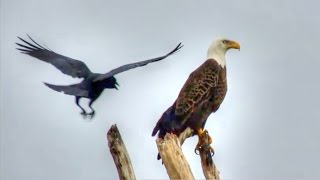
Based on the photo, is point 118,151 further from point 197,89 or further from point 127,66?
point 197,89

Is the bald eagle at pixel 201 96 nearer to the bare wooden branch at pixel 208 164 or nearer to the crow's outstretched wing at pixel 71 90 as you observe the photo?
the bare wooden branch at pixel 208 164

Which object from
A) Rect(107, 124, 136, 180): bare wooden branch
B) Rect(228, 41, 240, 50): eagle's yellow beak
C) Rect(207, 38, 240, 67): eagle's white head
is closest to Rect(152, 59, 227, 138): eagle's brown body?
Rect(207, 38, 240, 67): eagle's white head

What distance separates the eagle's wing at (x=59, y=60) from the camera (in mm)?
13211

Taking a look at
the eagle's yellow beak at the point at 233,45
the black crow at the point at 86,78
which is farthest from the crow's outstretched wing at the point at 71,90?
the eagle's yellow beak at the point at 233,45

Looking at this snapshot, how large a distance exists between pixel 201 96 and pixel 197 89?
0.13 metres

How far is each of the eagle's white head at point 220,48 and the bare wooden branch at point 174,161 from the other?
364 centimetres

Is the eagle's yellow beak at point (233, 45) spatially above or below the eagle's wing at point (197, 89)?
above

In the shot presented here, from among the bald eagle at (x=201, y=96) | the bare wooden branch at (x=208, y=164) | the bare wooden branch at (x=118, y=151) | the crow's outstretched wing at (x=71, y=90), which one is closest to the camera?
the bare wooden branch at (x=118, y=151)

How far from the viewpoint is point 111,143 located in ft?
38.9

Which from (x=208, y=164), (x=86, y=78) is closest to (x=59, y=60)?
(x=86, y=78)

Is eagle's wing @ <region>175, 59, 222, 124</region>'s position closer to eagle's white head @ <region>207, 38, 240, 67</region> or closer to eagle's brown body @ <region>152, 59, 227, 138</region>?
eagle's brown body @ <region>152, 59, 227, 138</region>

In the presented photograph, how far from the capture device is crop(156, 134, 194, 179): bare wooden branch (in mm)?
11500

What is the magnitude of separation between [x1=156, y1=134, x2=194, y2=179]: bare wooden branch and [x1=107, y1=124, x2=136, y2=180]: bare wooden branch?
0.46m

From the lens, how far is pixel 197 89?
47.8 feet
